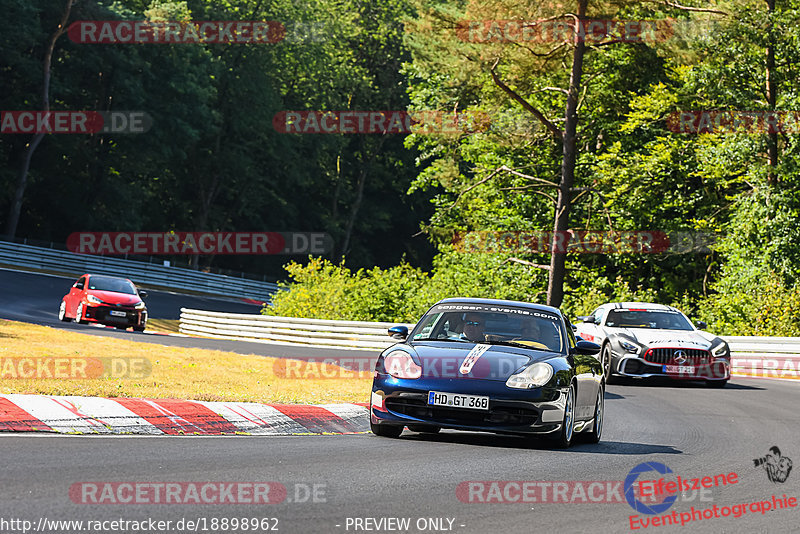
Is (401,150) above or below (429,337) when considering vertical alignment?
above

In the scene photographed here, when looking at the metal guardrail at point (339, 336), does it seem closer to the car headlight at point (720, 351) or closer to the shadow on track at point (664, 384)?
the shadow on track at point (664, 384)

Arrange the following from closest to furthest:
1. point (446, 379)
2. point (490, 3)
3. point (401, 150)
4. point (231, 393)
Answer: point (446, 379)
point (231, 393)
point (490, 3)
point (401, 150)

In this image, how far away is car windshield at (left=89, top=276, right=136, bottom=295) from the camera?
32.0 m

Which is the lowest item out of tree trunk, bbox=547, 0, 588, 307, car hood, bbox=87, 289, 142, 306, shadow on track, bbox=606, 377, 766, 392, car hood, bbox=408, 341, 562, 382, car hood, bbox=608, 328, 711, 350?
shadow on track, bbox=606, 377, 766, 392

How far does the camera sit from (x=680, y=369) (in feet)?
65.9

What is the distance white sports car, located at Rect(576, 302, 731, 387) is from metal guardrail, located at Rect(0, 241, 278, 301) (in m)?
39.9

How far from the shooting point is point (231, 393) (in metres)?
13.0

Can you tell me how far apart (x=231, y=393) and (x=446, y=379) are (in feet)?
12.4

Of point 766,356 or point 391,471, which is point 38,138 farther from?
point 391,471

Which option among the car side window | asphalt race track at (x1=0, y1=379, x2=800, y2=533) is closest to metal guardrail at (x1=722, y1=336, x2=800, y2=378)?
asphalt race track at (x1=0, y1=379, x2=800, y2=533)

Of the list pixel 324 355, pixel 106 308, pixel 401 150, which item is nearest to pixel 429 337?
pixel 324 355

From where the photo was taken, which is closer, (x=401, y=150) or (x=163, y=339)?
(x=163, y=339)

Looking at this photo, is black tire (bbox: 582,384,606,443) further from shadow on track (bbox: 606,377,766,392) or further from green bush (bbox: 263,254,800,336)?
green bush (bbox: 263,254,800,336)

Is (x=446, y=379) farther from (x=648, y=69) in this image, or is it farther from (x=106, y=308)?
(x=648, y=69)
